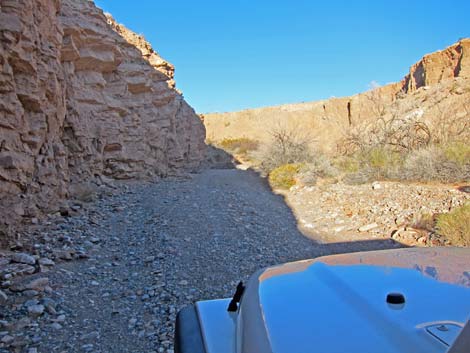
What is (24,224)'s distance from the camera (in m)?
5.11

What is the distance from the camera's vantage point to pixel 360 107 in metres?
39.8

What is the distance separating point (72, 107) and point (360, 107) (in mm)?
36950

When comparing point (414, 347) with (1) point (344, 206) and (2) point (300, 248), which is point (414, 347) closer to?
(2) point (300, 248)

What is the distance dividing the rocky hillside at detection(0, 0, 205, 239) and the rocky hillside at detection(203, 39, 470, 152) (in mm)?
9012

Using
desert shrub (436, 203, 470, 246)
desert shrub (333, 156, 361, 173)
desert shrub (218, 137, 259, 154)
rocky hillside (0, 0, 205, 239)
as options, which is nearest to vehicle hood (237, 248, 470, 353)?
rocky hillside (0, 0, 205, 239)

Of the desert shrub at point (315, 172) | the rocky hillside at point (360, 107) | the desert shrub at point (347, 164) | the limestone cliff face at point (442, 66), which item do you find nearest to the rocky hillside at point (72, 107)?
the desert shrub at point (315, 172)

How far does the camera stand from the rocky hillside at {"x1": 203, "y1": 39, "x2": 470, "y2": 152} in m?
21.4

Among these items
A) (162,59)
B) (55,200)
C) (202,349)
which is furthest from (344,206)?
(162,59)

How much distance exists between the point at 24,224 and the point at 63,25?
452cm

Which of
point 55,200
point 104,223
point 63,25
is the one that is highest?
point 63,25

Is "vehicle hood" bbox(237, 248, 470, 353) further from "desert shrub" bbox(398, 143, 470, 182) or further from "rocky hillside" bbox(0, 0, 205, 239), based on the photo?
"desert shrub" bbox(398, 143, 470, 182)

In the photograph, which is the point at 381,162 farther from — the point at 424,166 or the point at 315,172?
the point at 315,172

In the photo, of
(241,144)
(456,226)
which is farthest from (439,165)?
(241,144)

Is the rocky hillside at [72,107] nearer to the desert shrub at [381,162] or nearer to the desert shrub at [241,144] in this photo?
the desert shrub at [381,162]
